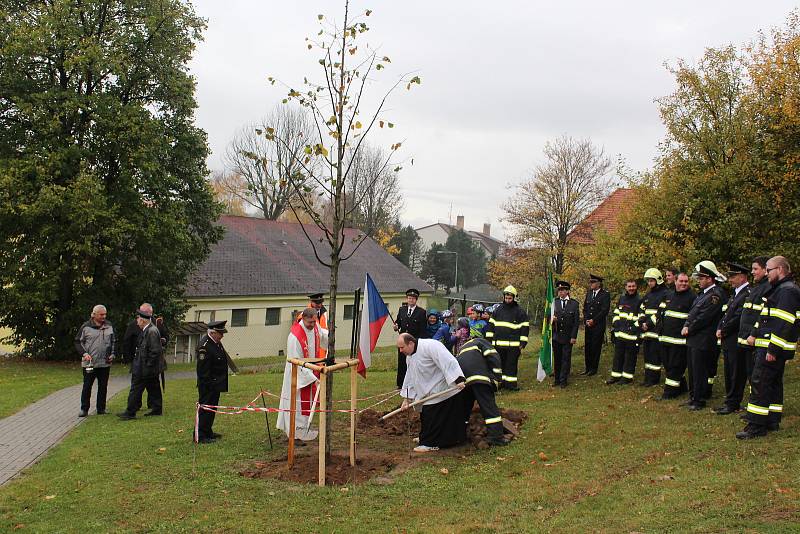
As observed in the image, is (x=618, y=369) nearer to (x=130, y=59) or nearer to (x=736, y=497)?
(x=736, y=497)

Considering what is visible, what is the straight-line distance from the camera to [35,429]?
1128 cm

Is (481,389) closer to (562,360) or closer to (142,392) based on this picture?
(562,360)

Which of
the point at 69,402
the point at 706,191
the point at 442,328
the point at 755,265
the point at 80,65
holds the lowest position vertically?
the point at 69,402

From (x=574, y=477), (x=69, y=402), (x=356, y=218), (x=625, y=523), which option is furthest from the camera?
(x=356, y=218)

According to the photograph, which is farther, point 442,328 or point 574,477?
point 442,328

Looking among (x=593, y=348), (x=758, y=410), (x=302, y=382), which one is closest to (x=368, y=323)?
(x=302, y=382)

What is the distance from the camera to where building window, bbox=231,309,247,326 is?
35.4m

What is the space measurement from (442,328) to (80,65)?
1697 cm

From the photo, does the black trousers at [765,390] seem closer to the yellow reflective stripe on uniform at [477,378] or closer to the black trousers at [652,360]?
the yellow reflective stripe on uniform at [477,378]

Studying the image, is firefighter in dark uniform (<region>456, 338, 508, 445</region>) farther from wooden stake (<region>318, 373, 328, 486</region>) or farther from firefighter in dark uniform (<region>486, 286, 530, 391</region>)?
firefighter in dark uniform (<region>486, 286, 530, 391</region>)

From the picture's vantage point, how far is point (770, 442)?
300 inches

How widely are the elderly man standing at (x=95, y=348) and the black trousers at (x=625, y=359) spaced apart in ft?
31.5

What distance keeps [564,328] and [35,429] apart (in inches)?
388

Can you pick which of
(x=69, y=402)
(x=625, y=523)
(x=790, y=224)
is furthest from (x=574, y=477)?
(x=69, y=402)
